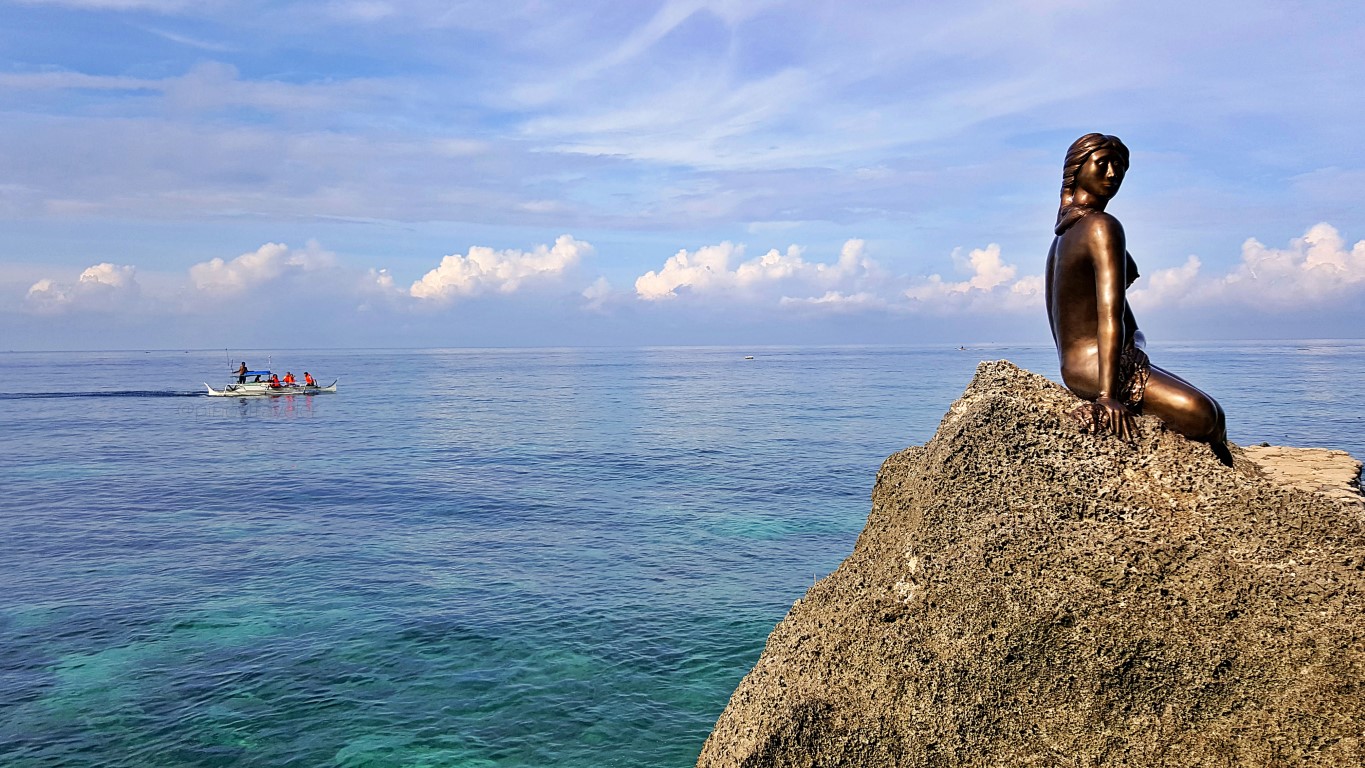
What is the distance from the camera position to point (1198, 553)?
5250 millimetres

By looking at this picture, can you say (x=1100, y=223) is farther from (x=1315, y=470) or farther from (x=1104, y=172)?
(x=1315, y=470)

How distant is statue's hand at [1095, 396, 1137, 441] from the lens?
5.70 m

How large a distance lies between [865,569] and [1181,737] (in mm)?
2178

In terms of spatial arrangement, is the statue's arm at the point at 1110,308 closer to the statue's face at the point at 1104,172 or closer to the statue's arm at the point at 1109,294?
the statue's arm at the point at 1109,294

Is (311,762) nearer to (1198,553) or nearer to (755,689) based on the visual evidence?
(755,689)

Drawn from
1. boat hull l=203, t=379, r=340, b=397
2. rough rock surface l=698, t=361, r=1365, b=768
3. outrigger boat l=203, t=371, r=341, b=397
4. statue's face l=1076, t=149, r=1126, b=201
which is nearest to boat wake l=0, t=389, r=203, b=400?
boat hull l=203, t=379, r=340, b=397

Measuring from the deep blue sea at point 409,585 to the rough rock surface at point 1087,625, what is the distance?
263 inches

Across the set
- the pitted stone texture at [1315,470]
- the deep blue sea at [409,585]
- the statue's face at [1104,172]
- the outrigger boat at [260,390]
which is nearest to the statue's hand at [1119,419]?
the pitted stone texture at [1315,470]

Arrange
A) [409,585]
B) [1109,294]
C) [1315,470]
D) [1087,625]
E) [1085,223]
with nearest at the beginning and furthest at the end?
1. [1087,625]
2. [1109,294]
3. [1085,223]
4. [1315,470]
5. [409,585]

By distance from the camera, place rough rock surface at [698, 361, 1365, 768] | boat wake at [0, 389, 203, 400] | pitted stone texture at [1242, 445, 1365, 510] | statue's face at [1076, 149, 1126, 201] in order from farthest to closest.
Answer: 1. boat wake at [0, 389, 203, 400]
2. statue's face at [1076, 149, 1126, 201]
3. pitted stone texture at [1242, 445, 1365, 510]
4. rough rock surface at [698, 361, 1365, 768]

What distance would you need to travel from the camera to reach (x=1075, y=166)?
616cm

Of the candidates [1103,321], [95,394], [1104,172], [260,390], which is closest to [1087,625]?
[1103,321]

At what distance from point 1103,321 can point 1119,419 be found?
67 cm

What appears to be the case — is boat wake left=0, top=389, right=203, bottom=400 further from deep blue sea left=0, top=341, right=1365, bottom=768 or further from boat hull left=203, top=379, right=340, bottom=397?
deep blue sea left=0, top=341, right=1365, bottom=768
